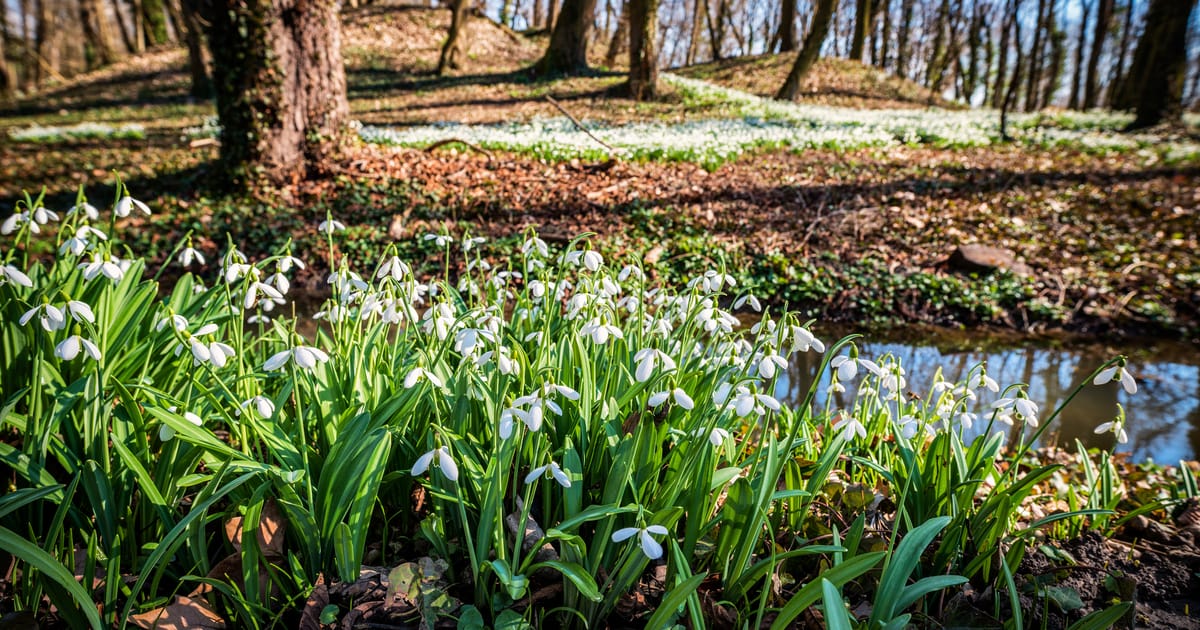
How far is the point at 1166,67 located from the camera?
1144cm

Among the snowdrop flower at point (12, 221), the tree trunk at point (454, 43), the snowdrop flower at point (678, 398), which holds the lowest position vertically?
the snowdrop flower at point (678, 398)

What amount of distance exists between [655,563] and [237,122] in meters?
6.90

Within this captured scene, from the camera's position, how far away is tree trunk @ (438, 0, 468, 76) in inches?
688

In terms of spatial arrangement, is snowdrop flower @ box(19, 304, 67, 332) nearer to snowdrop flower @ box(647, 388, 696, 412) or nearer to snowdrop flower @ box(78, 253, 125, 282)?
snowdrop flower @ box(78, 253, 125, 282)

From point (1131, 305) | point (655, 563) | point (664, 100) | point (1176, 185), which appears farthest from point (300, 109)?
point (1176, 185)

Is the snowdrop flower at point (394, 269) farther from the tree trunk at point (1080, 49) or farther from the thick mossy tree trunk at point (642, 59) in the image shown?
the tree trunk at point (1080, 49)

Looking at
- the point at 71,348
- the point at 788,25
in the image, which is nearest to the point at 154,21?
the point at 788,25

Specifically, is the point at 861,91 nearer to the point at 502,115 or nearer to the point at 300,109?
the point at 502,115

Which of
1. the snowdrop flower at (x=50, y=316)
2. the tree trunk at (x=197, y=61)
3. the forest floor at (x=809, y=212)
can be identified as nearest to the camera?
the snowdrop flower at (x=50, y=316)

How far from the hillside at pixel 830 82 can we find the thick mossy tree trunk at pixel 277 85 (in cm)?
1343

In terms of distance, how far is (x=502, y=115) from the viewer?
42.3 ft

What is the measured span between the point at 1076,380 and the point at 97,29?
32.1 meters

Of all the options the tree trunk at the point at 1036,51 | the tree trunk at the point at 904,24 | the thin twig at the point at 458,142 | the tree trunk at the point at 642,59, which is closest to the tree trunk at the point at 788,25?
the tree trunk at the point at 1036,51

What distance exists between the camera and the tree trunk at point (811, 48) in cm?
1356
